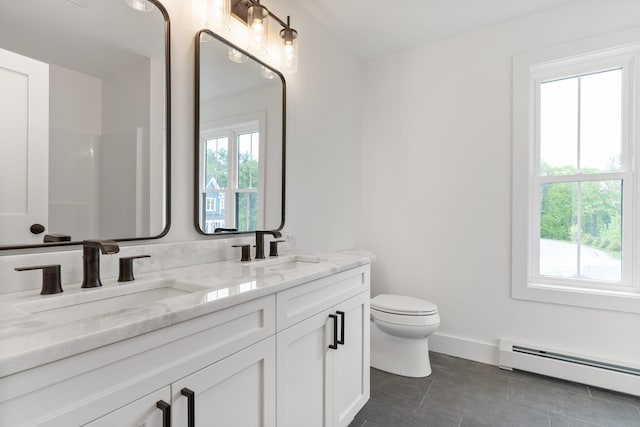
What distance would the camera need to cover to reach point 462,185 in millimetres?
2449

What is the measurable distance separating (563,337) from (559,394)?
377mm

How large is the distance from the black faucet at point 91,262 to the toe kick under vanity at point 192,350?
0.04 m

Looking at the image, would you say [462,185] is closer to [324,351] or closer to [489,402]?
[489,402]

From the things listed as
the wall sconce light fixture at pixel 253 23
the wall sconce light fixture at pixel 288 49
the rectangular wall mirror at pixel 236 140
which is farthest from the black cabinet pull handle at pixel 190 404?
the wall sconce light fixture at pixel 288 49

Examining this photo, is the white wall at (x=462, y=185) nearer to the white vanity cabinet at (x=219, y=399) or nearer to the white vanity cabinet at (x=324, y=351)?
the white vanity cabinet at (x=324, y=351)

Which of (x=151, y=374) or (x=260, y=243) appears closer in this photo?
(x=151, y=374)

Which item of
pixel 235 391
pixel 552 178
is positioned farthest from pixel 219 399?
pixel 552 178

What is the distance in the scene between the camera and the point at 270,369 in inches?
39.9

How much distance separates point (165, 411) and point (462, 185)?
2.37m

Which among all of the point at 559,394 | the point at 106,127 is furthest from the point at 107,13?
the point at 559,394

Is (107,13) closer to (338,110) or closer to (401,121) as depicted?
(338,110)

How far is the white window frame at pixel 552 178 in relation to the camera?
199cm

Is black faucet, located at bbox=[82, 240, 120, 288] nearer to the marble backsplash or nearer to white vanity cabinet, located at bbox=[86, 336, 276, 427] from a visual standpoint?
the marble backsplash

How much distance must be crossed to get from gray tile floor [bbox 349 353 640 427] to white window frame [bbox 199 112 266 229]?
125 cm
